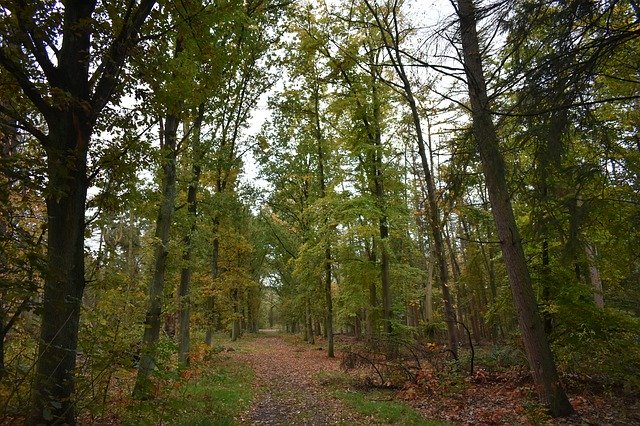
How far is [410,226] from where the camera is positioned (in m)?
17.9

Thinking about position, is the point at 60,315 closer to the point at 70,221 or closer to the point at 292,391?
the point at 70,221

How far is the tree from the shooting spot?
393 cm

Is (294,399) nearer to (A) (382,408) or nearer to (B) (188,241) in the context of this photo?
(A) (382,408)

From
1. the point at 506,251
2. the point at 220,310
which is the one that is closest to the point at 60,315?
the point at 506,251

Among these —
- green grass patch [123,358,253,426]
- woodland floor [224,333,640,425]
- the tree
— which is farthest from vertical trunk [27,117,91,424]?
woodland floor [224,333,640,425]

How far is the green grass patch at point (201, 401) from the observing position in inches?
196

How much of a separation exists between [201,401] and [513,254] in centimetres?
730

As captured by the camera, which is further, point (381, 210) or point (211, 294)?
point (211, 294)

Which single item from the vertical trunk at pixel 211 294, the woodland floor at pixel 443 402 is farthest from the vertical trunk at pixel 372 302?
the vertical trunk at pixel 211 294

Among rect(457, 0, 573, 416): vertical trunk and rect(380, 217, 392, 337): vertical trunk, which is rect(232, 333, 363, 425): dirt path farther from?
rect(457, 0, 573, 416): vertical trunk

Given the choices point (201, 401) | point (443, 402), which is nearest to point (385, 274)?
point (443, 402)

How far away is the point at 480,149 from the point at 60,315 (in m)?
6.35

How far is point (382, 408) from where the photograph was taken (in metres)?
8.38

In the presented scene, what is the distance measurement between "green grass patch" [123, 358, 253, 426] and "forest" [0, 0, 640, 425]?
0.16 metres
